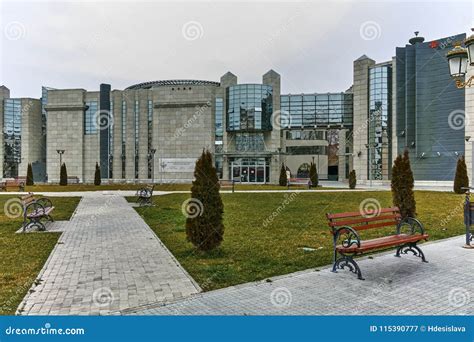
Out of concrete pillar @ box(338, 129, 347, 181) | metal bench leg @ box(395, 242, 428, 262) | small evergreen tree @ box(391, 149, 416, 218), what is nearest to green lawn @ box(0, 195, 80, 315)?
metal bench leg @ box(395, 242, 428, 262)

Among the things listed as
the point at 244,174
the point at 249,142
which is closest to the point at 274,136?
the point at 249,142

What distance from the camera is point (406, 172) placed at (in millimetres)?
10828

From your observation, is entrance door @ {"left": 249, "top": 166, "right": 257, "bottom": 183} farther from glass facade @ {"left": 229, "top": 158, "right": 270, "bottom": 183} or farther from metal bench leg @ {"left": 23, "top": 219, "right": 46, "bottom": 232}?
metal bench leg @ {"left": 23, "top": 219, "right": 46, "bottom": 232}

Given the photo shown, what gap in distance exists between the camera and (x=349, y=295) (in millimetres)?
4793

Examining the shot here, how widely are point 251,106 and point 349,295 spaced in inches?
1893

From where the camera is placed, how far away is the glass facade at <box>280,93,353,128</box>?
176 feet

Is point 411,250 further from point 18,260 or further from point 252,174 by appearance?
point 252,174

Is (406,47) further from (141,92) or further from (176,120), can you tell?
(141,92)

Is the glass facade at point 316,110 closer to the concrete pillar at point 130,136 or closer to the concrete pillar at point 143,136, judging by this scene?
the concrete pillar at point 143,136

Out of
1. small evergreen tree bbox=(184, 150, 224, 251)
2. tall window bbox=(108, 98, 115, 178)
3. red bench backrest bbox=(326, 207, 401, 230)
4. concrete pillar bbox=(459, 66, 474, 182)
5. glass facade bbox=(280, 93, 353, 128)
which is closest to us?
red bench backrest bbox=(326, 207, 401, 230)

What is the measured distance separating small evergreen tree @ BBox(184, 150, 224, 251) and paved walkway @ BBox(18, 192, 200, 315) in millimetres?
686

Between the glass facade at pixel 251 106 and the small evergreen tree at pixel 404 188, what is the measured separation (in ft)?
134
